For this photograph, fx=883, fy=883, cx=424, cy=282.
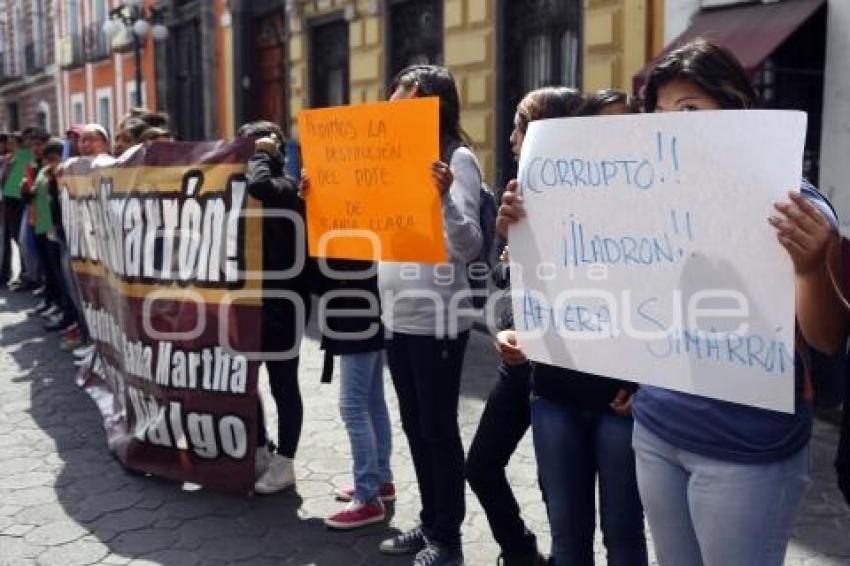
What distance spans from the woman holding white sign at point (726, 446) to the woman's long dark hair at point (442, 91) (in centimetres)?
107

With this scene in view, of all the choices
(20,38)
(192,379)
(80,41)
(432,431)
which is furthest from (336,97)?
(20,38)

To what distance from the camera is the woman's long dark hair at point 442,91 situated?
2.78 meters

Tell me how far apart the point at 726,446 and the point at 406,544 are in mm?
1818

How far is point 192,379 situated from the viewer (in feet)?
12.5

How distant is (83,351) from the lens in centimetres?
641

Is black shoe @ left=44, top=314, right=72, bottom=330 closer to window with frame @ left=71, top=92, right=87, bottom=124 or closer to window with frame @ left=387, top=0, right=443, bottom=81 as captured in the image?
window with frame @ left=387, top=0, right=443, bottom=81

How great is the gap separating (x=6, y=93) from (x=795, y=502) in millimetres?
37155

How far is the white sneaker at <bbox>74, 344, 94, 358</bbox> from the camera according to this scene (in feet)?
19.9

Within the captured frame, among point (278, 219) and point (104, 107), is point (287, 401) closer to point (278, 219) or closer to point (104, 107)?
point (278, 219)

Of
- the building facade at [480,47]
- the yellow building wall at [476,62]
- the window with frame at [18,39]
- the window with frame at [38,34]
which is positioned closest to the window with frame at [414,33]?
the building facade at [480,47]

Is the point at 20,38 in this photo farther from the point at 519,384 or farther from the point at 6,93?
the point at 519,384

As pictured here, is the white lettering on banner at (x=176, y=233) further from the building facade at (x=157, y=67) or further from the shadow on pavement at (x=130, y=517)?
the building facade at (x=157, y=67)

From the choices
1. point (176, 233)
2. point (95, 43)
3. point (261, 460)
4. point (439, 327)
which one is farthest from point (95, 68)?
point (439, 327)

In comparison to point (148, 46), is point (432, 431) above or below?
below
